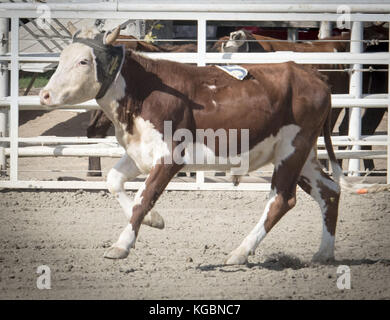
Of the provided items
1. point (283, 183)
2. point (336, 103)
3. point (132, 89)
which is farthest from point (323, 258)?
point (336, 103)

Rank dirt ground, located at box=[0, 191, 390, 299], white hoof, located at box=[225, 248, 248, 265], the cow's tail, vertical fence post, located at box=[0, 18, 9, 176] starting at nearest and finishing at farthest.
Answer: dirt ground, located at box=[0, 191, 390, 299] < white hoof, located at box=[225, 248, 248, 265] < the cow's tail < vertical fence post, located at box=[0, 18, 9, 176]

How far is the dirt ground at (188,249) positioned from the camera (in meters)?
4.69

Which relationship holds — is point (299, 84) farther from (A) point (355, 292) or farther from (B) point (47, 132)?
(B) point (47, 132)

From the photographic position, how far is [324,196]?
563 centimetres

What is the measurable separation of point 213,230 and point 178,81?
1599mm

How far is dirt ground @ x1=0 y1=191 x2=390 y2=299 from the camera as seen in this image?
469 centimetres

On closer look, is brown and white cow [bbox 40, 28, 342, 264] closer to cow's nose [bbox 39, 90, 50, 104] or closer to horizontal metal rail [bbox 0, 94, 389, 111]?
cow's nose [bbox 39, 90, 50, 104]

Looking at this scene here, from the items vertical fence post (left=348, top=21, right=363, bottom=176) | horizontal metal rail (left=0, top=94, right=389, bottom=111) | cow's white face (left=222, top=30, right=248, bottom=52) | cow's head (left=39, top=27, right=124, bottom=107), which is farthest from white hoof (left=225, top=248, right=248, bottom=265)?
cow's white face (left=222, top=30, right=248, bottom=52)

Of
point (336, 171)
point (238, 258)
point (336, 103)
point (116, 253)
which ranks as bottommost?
point (238, 258)

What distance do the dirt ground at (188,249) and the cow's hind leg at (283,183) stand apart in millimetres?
287

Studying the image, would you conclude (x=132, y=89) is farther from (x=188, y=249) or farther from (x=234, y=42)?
(x=234, y=42)

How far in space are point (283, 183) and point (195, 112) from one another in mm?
759

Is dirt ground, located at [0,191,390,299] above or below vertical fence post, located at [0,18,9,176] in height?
below

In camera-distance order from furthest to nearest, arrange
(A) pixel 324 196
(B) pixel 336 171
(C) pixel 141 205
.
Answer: (B) pixel 336 171 → (A) pixel 324 196 → (C) pixel 141 205
